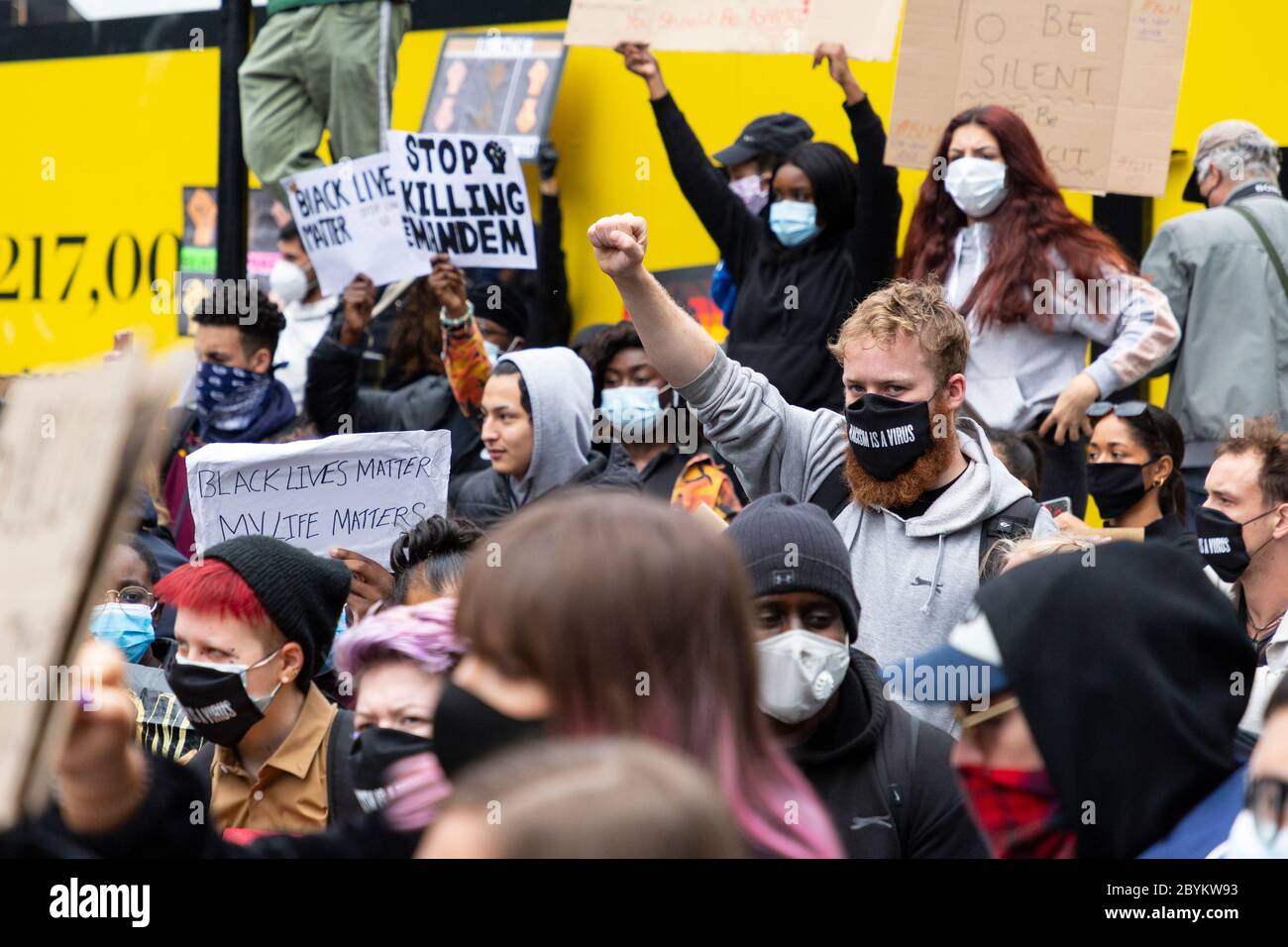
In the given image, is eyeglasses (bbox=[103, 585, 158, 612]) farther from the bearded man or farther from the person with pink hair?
the person with pink hair

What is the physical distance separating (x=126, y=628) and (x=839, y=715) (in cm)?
245

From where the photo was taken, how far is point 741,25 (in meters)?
6.95

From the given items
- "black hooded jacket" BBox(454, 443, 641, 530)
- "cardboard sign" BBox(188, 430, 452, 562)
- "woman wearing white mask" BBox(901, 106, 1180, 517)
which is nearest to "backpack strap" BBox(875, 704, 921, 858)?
"cardboard sign" BBox(188, 430, 452, 562)

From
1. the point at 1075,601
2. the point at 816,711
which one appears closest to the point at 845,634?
the point at 816,711

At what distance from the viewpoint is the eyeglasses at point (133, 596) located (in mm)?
5267

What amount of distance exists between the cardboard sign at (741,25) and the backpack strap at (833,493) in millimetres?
2476

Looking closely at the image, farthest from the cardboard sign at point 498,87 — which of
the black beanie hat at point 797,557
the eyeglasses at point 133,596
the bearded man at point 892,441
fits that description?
the black beanie hat at point 797,557

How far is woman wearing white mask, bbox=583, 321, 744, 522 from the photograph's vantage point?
21.0ft

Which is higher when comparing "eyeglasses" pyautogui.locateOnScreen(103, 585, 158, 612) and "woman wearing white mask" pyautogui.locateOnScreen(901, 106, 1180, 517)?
"woman wearing white mask" pyautogui.locateOnScreen(901, 106, 1180, 517)

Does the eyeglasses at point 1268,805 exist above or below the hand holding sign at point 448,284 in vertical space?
above

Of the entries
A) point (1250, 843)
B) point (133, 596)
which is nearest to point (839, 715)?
point (1250, 843)

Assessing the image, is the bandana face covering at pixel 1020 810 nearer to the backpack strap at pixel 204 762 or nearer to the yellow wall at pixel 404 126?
the backpack strap at pixel 204 762

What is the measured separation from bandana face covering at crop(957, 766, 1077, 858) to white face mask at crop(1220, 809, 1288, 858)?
26cm
